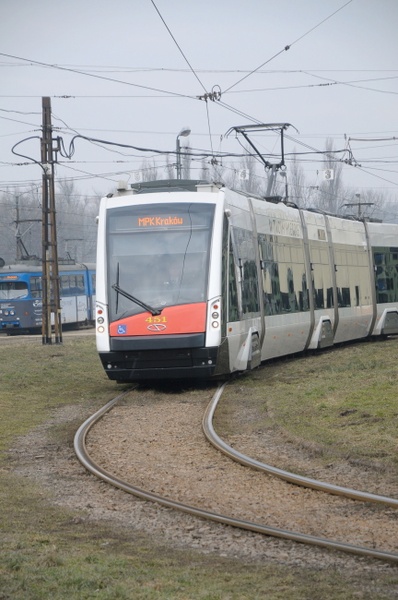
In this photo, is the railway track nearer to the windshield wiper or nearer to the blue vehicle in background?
the windshield wiper

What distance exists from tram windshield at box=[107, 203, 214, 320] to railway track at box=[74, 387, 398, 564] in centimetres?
411

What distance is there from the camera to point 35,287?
162ft

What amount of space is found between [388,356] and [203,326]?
703 cm

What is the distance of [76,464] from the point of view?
422 inches

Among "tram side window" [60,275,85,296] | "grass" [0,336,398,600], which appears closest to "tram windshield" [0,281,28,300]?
"tram side window" [60,275,85,296]

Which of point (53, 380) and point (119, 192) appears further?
point (53, 380)

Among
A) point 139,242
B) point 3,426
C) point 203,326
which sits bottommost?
point 3,426

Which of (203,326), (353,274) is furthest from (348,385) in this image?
(353,274)

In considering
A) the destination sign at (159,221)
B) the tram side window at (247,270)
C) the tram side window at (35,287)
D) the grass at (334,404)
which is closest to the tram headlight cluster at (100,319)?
the destination sign at (159,221)

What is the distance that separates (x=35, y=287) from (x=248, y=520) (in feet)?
139

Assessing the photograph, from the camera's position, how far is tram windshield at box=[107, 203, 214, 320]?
16750 millimetres

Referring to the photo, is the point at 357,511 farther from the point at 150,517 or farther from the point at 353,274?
the point at 353,274

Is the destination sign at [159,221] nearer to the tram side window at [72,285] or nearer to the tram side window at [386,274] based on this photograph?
the tram side window at [386,274]

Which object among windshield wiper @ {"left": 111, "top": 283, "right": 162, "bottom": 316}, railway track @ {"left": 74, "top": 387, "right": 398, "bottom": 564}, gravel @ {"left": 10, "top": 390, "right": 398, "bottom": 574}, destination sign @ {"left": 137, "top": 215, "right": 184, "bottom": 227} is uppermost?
destination sign @ {"left": 137, "top": 215, "right": 184, "bottom": 227}
